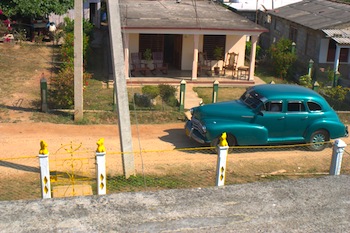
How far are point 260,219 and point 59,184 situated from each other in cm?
467

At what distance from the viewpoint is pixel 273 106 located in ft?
42.2

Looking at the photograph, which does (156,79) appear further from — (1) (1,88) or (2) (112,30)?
(2) (112,30)

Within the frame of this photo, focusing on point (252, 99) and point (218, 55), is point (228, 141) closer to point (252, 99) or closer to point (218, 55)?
point (252, 99)

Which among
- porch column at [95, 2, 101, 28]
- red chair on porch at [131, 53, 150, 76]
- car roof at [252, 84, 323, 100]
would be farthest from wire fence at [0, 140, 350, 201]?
porch column at [95, 2, 101, 28]

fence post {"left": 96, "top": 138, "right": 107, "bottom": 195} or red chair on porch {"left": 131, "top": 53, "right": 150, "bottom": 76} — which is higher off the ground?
red chair on porch {"left": 131, "top": 53, "right": 150, "bottom": 76}

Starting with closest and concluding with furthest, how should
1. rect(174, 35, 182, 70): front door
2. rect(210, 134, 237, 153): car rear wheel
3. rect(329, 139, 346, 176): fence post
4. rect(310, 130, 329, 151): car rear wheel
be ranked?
rect(329, 139, 346, 176): fence post → rect(210, 134, 237, 153): car rear wheel → rect(310, 130, 329, 151): car rear wheel → rect(174, 35, 182, 70): front door

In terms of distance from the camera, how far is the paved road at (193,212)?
20.7 ft

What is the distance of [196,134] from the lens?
12898mm

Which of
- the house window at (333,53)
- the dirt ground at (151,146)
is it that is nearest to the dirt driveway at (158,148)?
the dirt ground at (151,146)

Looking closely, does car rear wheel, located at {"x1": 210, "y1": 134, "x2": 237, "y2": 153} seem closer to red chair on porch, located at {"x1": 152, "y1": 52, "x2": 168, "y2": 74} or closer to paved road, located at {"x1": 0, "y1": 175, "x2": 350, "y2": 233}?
paved road, located at {"x1": 0, "y1": 175, "x2": 350, "y2": 233}

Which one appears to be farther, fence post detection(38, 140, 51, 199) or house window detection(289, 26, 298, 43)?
house window detection(289, 26, 298, 43)

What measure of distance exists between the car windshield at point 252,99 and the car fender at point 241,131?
634 millimetres

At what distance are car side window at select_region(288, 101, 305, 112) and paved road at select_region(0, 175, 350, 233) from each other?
17.7 ft

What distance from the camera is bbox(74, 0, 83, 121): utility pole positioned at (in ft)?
47.0
